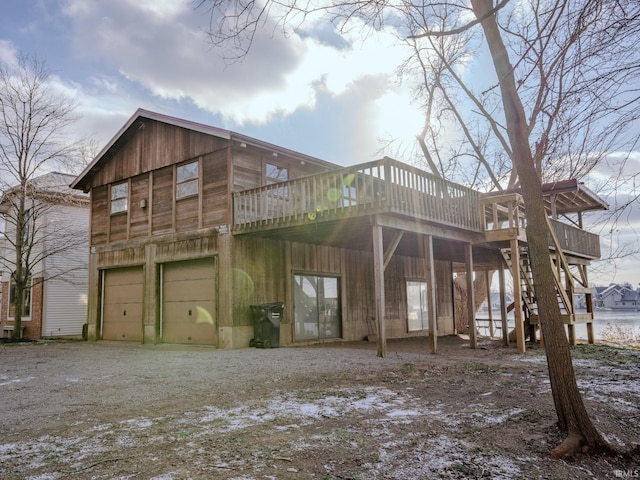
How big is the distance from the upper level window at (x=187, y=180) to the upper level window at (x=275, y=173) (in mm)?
2102

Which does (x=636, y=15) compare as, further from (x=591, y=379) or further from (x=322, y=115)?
(x=322, y=115)

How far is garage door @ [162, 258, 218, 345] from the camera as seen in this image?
13.1m

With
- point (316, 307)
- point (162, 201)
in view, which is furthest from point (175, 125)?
point (316, 307)

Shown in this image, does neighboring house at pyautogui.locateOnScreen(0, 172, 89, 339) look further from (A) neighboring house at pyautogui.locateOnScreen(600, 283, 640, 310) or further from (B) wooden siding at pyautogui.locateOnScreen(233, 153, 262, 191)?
(A) neighboring house at pyautogui.locateOnScreen(600, 283, 640, 310)

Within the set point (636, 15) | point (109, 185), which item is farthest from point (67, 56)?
point (636, 15)

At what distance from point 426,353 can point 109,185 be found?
1246cm

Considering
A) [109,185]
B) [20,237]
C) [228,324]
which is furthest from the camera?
[20,237]

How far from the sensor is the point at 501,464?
3842 mm

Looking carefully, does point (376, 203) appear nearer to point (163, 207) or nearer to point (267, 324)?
point (267, 324)

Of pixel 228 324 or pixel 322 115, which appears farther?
pixel 322 115

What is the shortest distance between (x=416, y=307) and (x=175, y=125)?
36.9 feet

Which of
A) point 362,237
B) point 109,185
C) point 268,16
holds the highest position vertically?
point 109,185

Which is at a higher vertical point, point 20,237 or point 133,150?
point 133,150

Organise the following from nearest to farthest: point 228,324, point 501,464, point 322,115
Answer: point 501,464 → point 228,324 → point 322,115
